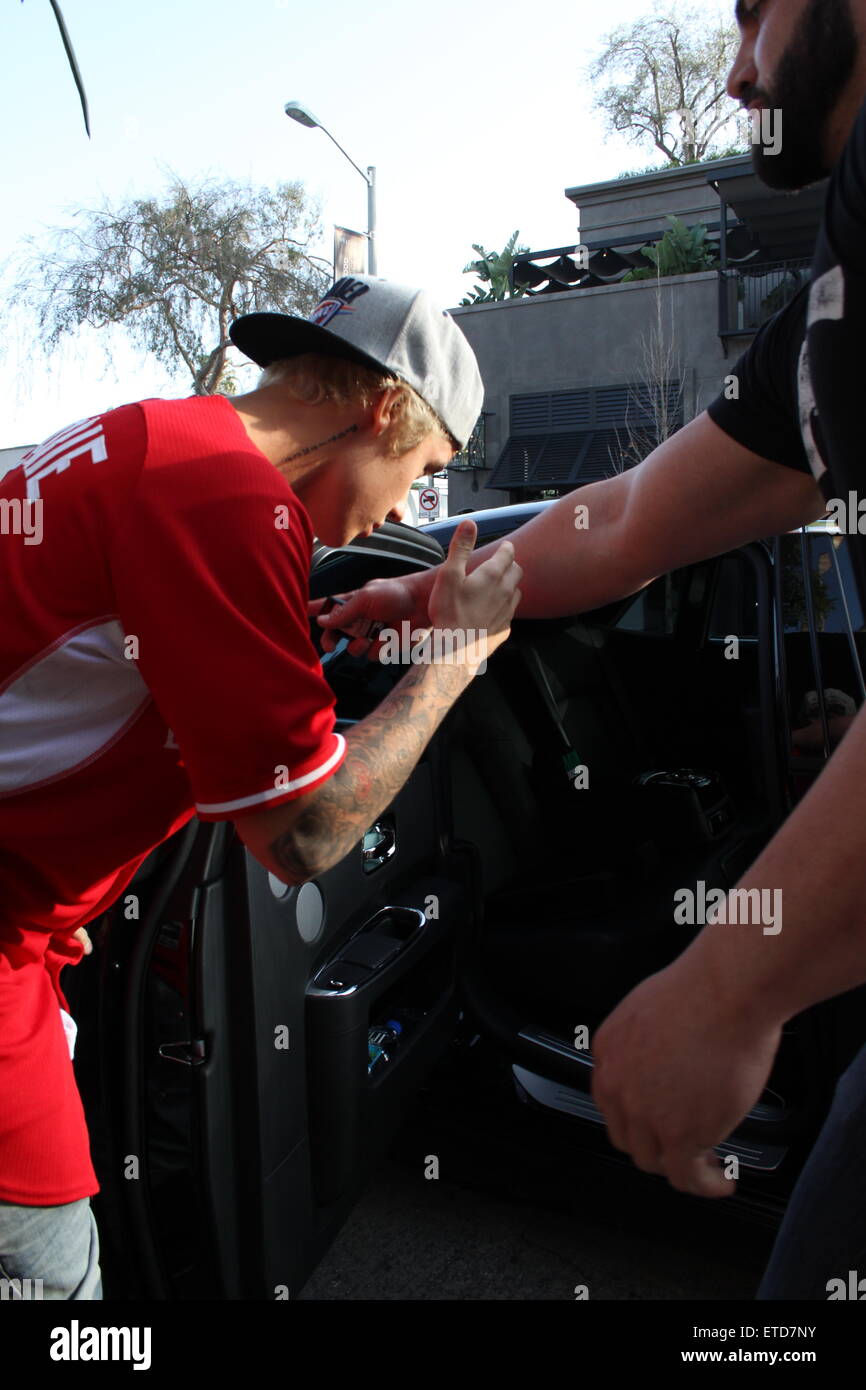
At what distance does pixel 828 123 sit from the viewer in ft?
3.61

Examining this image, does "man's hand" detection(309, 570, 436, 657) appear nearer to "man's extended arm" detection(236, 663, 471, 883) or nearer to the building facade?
"man's extended arm" detection(236, 663, 471, 883)

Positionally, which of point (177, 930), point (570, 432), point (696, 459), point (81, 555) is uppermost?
point (570, 432)

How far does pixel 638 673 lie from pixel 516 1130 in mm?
1942

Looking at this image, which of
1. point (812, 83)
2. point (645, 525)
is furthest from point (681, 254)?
point (812, 83)

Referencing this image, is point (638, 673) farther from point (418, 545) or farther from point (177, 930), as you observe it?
point (177, 930)

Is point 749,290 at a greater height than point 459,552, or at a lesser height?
greater

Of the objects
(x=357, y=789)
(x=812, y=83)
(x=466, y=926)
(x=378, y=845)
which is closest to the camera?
(x=812, y=83)

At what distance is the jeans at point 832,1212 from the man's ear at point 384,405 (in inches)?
42.7

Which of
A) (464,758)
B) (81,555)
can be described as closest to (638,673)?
(464,758)

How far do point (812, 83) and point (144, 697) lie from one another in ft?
3.36

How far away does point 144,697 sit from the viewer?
1.29 metres

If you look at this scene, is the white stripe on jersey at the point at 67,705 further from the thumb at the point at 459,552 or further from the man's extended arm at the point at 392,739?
the thumb at the point at 459,552

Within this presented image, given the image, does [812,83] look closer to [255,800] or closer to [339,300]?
[339,300]
